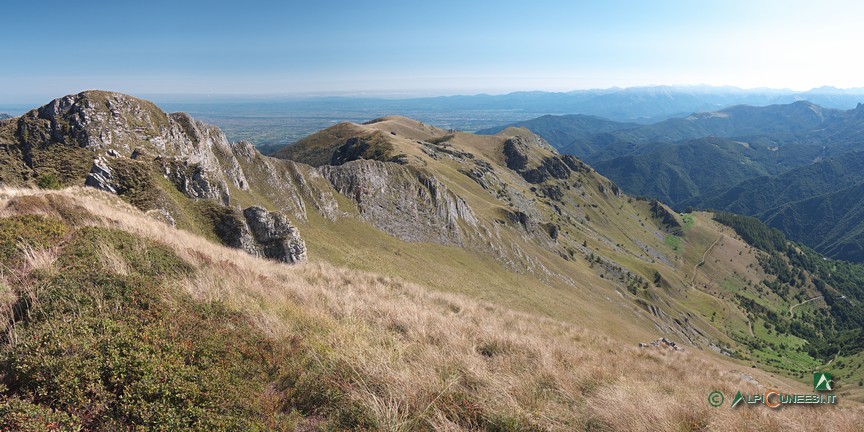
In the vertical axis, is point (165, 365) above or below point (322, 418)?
above

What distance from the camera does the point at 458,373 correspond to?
914 cm

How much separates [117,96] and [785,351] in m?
262

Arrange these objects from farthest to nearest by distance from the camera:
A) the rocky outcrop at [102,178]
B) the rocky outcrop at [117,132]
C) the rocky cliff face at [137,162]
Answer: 1. the rocky outcrop at [117,132]
2. the rocky cliff face at [137,162]
3. the rocky outcrop at [102,178]

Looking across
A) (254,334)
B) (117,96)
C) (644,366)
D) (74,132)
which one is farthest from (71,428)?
(117,96)

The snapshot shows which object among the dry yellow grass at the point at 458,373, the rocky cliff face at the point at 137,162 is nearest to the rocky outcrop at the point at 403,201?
the rocky cliff face at the point at 137,162

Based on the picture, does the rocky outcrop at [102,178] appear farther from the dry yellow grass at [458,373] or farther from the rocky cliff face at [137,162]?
the dry yellow grass at [458,373]

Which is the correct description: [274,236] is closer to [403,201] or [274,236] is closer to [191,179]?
[191,179]

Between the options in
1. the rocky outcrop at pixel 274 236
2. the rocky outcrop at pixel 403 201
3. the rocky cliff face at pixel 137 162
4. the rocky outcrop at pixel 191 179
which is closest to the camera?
the rocky cliff face at pixel 137 162

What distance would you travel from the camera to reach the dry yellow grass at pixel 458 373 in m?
7.59

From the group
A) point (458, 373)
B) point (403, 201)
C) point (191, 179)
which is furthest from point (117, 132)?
point (458, 373)

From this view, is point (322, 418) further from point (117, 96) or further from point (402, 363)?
point (117, 96)

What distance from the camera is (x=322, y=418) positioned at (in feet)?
24.6

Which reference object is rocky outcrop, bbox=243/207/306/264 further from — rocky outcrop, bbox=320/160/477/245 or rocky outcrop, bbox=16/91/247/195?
rocky outcrop, bbox=320/160/477/245

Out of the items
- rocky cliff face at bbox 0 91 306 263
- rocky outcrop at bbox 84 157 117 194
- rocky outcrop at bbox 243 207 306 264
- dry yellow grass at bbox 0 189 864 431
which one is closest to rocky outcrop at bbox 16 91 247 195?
Answer: rocky cliff face at bbox 0 91 306 263
